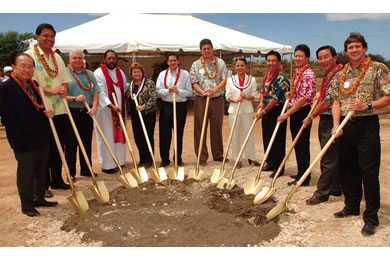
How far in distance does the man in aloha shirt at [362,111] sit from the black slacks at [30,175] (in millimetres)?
3125

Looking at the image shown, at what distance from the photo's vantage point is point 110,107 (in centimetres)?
502

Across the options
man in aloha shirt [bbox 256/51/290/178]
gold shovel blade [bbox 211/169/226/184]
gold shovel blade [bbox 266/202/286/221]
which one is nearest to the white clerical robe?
gold shovel blade [bbox 211/169/226/184]

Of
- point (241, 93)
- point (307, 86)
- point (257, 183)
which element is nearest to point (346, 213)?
point (257, 183)

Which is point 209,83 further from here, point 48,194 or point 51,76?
point 48,194

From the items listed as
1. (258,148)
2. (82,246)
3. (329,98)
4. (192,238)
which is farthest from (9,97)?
(258,148)

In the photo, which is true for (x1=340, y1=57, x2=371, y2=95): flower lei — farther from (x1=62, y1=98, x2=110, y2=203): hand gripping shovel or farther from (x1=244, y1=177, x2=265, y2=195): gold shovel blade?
(x1=62, y1=98, x2=110, y2=203): hand gripping shovel

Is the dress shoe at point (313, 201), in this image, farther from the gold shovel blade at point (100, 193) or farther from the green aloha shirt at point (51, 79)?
the green aloha shirt at point (51, 79)

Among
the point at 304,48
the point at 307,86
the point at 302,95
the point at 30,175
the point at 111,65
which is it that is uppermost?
the point at 304,48

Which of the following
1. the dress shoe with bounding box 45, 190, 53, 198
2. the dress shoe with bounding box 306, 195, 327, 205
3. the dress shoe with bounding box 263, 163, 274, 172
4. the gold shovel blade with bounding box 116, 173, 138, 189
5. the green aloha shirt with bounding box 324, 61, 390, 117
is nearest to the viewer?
the green aloha shirt with bounding box 324, 61, 390, 117

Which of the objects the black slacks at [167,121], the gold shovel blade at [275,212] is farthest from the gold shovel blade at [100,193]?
the gold shovel blade at [275,212]

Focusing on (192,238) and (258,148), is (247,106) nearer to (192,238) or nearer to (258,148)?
(258,148)

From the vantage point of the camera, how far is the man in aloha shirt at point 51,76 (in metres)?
3.87

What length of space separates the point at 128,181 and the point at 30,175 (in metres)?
1.32

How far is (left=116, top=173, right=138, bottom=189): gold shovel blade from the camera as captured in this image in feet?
14.6
